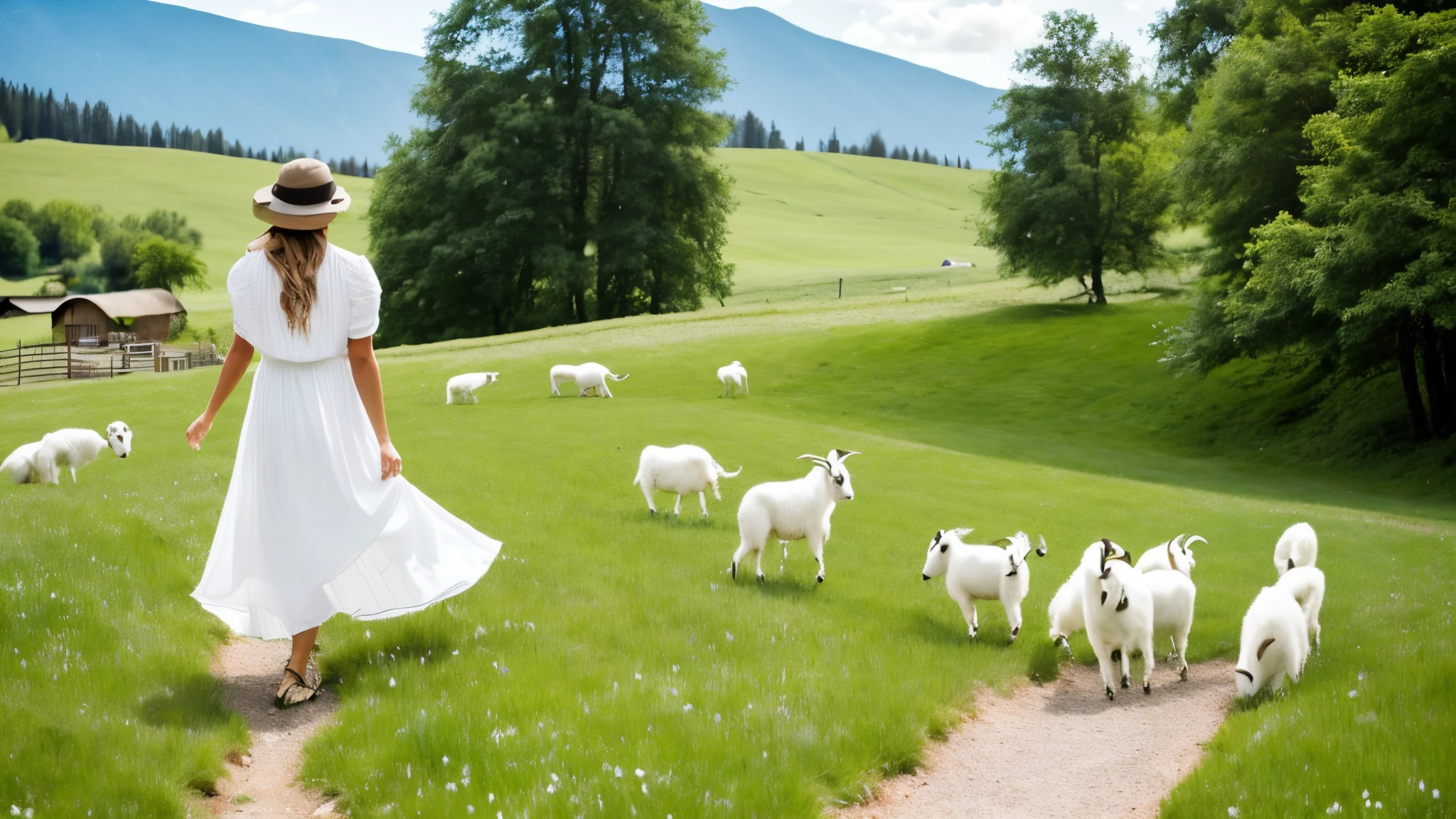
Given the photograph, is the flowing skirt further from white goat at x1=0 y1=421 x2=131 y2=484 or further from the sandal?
white goat at x1=0 y1=421 x2=131 y2=484

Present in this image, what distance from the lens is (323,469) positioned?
290 inches

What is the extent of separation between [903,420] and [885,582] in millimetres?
25335

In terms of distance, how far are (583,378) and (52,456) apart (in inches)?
735

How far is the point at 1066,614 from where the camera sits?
1134 centimetres

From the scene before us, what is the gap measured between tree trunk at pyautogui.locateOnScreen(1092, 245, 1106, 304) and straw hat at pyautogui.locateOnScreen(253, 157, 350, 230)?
52.8m

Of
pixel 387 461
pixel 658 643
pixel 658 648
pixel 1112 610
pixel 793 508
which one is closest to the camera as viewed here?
pixel 387 461

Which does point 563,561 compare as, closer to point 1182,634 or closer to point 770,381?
point 1182,634

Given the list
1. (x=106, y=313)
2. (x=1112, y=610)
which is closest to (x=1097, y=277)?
(x=1112, y=610)

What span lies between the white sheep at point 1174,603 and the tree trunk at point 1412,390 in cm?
2543

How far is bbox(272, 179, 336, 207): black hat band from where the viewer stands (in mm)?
7266

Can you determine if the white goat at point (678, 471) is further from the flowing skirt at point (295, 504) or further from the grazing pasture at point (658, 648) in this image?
the flowing skirt at point (295, 504)

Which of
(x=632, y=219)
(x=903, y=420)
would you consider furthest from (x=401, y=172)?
(x=903, y=420)

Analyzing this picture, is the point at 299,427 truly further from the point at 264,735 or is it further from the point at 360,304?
the point at 264,735

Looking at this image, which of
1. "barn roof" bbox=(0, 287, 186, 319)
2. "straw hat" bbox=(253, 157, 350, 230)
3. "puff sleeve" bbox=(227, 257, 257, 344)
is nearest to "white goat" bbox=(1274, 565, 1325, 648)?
"straw hat" bbox=(253, 157, 350, 230)
